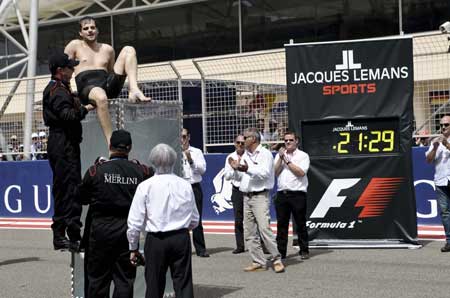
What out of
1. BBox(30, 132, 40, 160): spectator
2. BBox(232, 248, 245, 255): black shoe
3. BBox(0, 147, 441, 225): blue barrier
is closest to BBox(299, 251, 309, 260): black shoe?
BBox(232, 248, 245, 255): black shoe

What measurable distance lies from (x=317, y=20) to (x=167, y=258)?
17.1 metres

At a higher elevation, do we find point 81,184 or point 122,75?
point 122,75

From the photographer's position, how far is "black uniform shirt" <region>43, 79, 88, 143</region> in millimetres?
7188

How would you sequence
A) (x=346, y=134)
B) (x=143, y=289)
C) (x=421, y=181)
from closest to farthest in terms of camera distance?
1. (x=143, y=289)
2. (x=346, y=134)
3. (x=421, y=181)

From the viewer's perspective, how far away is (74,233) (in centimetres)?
752

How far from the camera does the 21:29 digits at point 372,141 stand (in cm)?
1225

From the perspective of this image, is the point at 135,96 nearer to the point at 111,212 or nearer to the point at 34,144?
the point at 111,212

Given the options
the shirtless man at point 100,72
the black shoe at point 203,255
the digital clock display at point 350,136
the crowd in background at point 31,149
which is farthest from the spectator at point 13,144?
the shirtless man at point 100,72

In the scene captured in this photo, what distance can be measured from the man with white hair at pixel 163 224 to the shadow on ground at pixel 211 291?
1.98 m

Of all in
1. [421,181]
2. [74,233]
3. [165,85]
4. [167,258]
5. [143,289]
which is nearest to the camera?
[167,258]

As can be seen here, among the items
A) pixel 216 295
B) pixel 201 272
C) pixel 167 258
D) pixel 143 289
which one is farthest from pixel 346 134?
pixel 167 258

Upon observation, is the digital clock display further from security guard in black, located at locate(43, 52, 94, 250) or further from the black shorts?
security guard in black, located at locate(43, 52, 94, 250)

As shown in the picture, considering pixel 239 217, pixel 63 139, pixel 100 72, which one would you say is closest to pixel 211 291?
pixel 63 139

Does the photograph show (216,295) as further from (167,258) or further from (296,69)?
(296,69)
